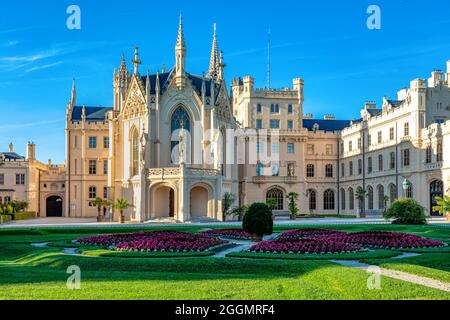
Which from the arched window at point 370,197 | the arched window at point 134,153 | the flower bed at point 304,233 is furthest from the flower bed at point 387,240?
the arched window at point 370,197

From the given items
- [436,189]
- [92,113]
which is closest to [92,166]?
[92,113]

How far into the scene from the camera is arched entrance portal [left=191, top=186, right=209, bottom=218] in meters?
61.0

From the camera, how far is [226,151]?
66062 mm

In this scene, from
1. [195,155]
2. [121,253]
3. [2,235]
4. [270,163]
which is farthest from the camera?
[270,163]

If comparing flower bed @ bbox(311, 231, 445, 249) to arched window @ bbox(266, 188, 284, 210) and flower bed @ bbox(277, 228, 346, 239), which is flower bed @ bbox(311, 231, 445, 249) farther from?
arched window @ bbox(266, 188, 284, 210)

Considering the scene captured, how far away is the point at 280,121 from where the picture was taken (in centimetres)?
8475

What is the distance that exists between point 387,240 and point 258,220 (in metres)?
6.72

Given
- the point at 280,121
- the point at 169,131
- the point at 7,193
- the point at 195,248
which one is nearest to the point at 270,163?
the point at 280,121

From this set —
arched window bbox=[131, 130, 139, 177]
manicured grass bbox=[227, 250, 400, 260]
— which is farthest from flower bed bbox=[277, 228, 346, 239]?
arched window bbox=[131, 130, 139, 177]

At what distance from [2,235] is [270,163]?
50652mm

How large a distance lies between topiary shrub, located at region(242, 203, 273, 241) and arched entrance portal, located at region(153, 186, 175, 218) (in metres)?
29.8

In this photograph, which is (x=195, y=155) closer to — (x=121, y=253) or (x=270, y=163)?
(x=270, y=163)

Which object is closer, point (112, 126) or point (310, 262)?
point (310, 262)

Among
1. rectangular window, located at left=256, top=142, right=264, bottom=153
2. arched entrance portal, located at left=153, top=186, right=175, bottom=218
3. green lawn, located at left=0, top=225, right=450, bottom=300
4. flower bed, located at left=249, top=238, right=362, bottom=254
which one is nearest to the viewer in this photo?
green lawn, located at left=0, top=225, right=450, bottom=300
